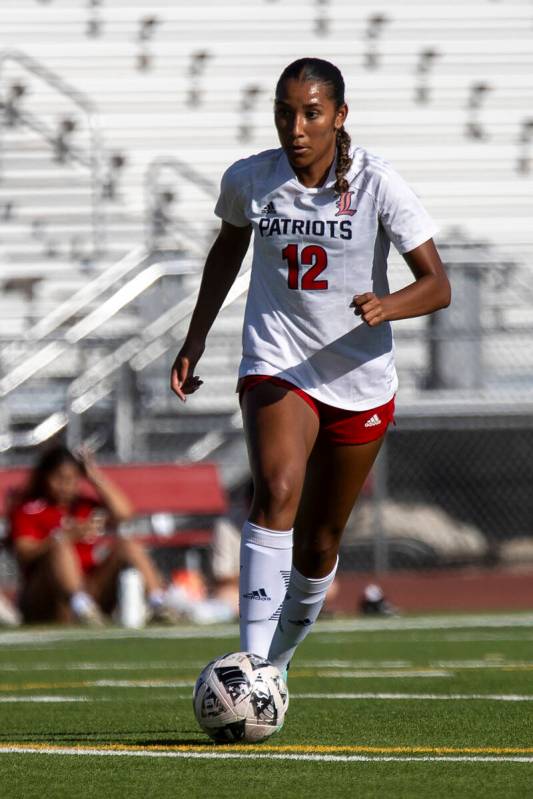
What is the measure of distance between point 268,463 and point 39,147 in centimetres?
1606

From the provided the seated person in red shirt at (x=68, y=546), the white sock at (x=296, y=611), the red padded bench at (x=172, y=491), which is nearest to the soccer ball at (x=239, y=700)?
the white sock at (x=296, y=611)

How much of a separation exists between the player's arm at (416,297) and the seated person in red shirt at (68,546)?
6.59 meters

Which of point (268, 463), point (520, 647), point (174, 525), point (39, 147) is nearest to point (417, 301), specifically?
point (268, 463)

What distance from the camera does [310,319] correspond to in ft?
15.6

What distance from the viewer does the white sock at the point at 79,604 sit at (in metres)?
11.1

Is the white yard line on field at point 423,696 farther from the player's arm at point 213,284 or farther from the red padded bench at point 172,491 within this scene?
the red padded bench at point 172,491

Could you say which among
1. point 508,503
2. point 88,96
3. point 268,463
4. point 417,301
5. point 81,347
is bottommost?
point 508,503

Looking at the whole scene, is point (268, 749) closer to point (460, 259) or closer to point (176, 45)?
point (460, 259)

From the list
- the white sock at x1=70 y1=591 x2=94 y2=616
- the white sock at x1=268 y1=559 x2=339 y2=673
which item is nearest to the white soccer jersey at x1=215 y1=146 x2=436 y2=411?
the white sock at x1=268 y1=559 x2=339 y2=673

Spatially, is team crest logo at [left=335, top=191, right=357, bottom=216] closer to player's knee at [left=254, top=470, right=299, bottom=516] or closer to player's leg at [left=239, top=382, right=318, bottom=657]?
player's leg at [left=239, top=382, right=318, bottom=657]

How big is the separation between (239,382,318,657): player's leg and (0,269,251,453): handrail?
948 centimetres

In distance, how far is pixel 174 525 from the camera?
14.5 metres

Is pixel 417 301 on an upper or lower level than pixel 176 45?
upper

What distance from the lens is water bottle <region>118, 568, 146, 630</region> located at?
37.3ft
